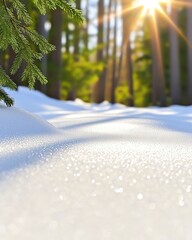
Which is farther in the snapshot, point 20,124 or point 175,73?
point 175,73

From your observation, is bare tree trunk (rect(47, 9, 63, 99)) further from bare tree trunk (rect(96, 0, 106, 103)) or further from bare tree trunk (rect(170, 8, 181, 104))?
bare tree trunk (rect(96, 0, 106, 103))

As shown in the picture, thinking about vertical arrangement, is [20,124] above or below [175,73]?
below

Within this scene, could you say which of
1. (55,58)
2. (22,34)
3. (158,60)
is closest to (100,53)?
(158,60)

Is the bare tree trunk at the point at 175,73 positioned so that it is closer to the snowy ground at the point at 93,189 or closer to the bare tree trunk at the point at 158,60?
the bare tree trunk at the point at 158,60

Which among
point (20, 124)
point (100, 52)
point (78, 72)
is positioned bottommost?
point (20, 124)

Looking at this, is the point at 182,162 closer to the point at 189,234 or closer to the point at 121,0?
the point at 189,234

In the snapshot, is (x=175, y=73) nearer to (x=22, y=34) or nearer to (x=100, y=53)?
(x=100, y=53)

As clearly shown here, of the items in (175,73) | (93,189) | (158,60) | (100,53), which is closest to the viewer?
(93,189)
